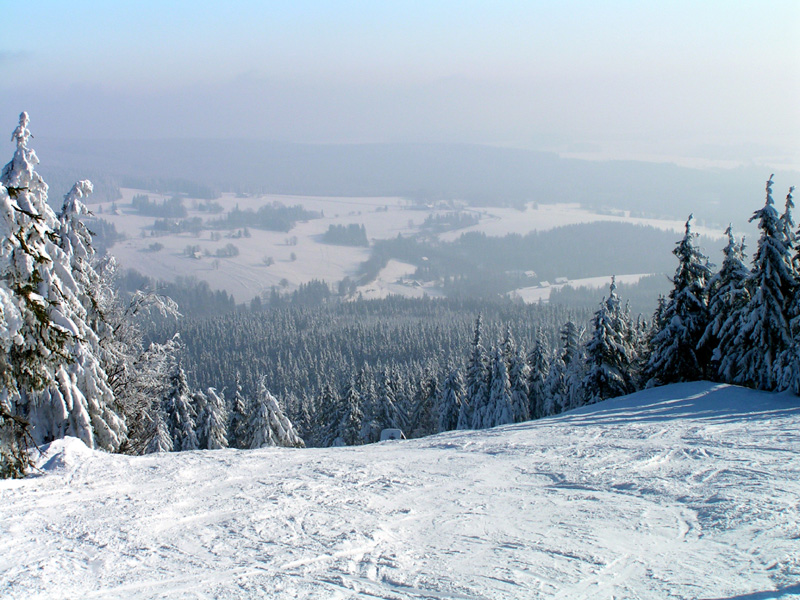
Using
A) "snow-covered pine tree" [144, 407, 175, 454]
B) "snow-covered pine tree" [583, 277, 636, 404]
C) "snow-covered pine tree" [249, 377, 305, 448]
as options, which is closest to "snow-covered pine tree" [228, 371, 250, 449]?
"snow-covered pine tree" [249, 377, 305, 448]

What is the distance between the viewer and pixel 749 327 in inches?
856

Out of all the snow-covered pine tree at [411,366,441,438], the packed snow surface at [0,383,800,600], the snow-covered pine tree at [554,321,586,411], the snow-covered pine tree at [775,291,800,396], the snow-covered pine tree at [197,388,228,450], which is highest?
the packed snow surface at [0,383,800,600]

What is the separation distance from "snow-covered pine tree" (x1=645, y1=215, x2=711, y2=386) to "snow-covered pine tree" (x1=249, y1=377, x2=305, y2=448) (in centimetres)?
2069

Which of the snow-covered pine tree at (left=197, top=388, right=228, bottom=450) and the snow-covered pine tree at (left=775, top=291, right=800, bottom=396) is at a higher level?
the snow-covered pine tree at (left=775, top=291, right=800, bottom=396)

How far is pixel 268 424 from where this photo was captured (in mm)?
32844

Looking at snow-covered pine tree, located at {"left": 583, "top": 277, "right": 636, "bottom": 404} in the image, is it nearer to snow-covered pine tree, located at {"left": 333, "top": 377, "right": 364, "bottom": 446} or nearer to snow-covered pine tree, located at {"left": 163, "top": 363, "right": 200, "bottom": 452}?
snow-covered pine tree, located at {"left": 333, "top": 377, "right": 364, "bottom": 446}

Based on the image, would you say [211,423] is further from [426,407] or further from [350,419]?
[426,407]

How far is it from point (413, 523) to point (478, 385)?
3536 centimetres

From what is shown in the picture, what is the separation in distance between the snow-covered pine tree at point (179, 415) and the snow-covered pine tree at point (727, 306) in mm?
28233

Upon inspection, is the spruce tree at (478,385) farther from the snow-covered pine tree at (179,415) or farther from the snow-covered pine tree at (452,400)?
the snow-covered pine tree at (179,415)

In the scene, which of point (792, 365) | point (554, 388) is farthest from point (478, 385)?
point (792, 365)

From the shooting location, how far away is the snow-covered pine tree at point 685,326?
2547 cm

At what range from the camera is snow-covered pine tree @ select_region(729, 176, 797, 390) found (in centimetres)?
2145

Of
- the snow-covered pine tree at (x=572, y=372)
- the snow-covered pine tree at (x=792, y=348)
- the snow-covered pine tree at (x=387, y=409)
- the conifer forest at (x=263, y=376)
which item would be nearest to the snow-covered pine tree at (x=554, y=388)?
the conifer forest at (x=263, y=376)
